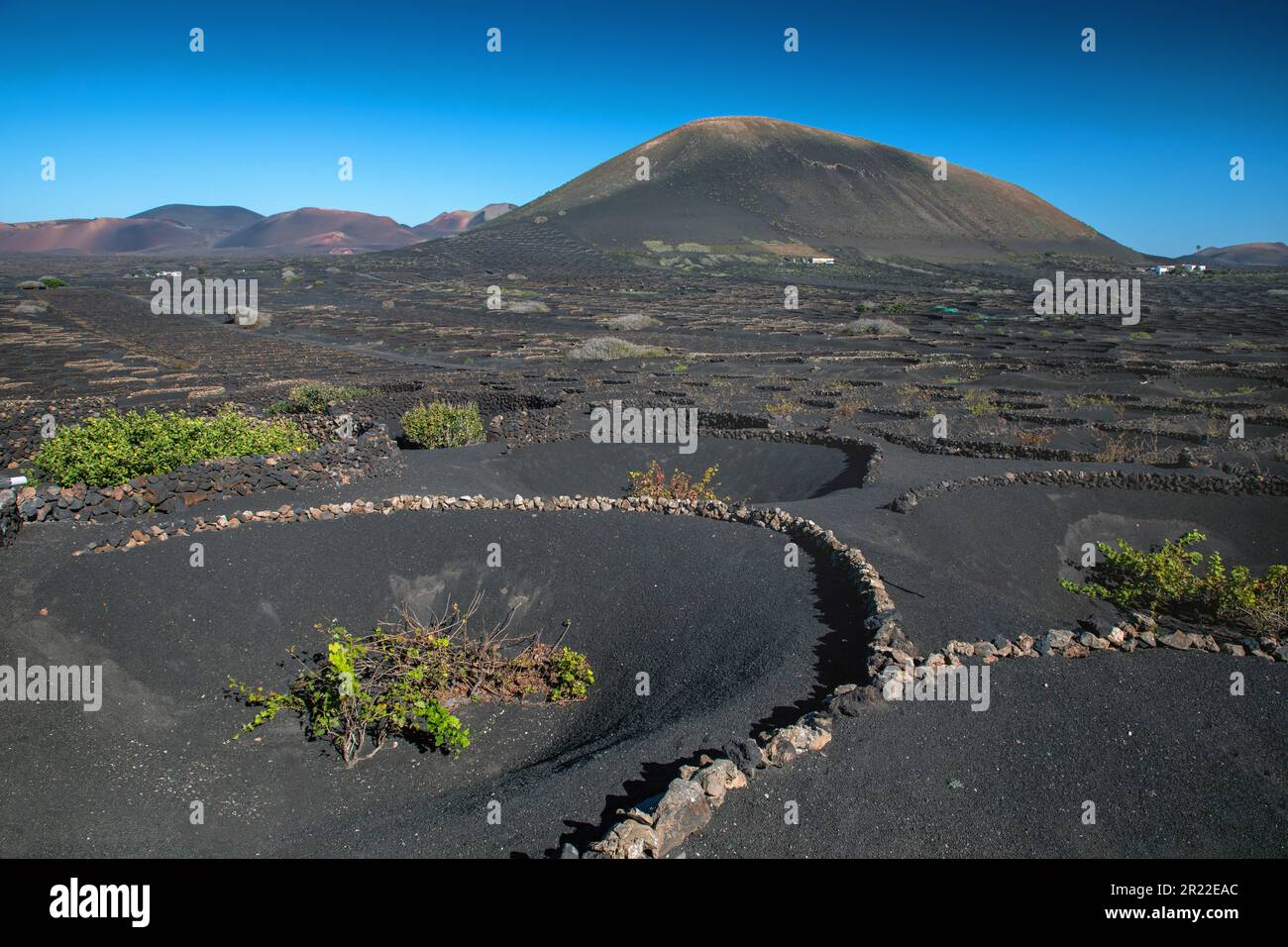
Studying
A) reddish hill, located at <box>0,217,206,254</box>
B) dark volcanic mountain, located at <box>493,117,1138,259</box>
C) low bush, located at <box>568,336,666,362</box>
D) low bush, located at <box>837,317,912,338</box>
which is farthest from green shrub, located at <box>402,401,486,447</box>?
reddish hill, located at <box>0,217,206,254</box>

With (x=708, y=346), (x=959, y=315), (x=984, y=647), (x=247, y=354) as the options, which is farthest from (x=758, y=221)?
(x=984, y=647)

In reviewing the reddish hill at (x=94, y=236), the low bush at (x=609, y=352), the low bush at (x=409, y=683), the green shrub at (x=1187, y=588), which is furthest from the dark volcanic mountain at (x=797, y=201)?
the reddish hill at (x=94, y=236)

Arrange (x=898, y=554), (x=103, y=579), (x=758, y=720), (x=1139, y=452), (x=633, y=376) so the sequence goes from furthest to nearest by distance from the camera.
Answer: (x=633, y=376) → (x=1139, y=452) → (x=898, y=554) → (x=103, y=579) → (x=758, y=720)

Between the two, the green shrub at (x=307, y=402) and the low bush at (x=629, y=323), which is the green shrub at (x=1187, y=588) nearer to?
the green shrub at (x=307, y=402)

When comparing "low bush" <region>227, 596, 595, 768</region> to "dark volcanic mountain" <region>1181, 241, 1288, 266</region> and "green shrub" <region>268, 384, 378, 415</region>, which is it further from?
"dark volcanic mountain" <region>1181, 241, 1288, 266</region>
